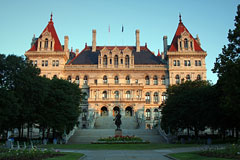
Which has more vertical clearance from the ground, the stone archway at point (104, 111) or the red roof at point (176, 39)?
the red roof at point (176, 39)

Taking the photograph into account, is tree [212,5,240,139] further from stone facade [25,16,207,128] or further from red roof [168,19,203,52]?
red roof [168,19,203,52]

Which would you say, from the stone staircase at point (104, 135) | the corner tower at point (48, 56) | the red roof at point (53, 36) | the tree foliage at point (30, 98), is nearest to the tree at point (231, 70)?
the stone staircase at point (104, 135)

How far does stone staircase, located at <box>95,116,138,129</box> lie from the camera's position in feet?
158

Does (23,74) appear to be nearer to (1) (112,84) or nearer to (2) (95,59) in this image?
(1) (112,84)

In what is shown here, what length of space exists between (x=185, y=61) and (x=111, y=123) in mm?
24201

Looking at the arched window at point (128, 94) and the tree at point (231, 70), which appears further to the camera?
the arched window at point (128, 94)

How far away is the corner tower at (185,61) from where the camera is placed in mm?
60156

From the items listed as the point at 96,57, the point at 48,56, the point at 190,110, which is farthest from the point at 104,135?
the point at 96,57

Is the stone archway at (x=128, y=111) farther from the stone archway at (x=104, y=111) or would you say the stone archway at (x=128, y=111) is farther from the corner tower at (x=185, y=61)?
the corner tower at (x=185, y=61)

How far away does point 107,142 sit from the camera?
28.7 meters

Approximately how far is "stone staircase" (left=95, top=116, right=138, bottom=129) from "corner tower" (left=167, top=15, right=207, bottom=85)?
605 inches

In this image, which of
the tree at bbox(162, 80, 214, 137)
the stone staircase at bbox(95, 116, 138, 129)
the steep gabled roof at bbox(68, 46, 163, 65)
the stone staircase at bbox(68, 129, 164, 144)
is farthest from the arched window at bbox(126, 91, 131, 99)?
the tree at bbox(162, 80, 214, 137)

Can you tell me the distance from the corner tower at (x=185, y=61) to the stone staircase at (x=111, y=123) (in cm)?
1536

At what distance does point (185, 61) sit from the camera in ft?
200
